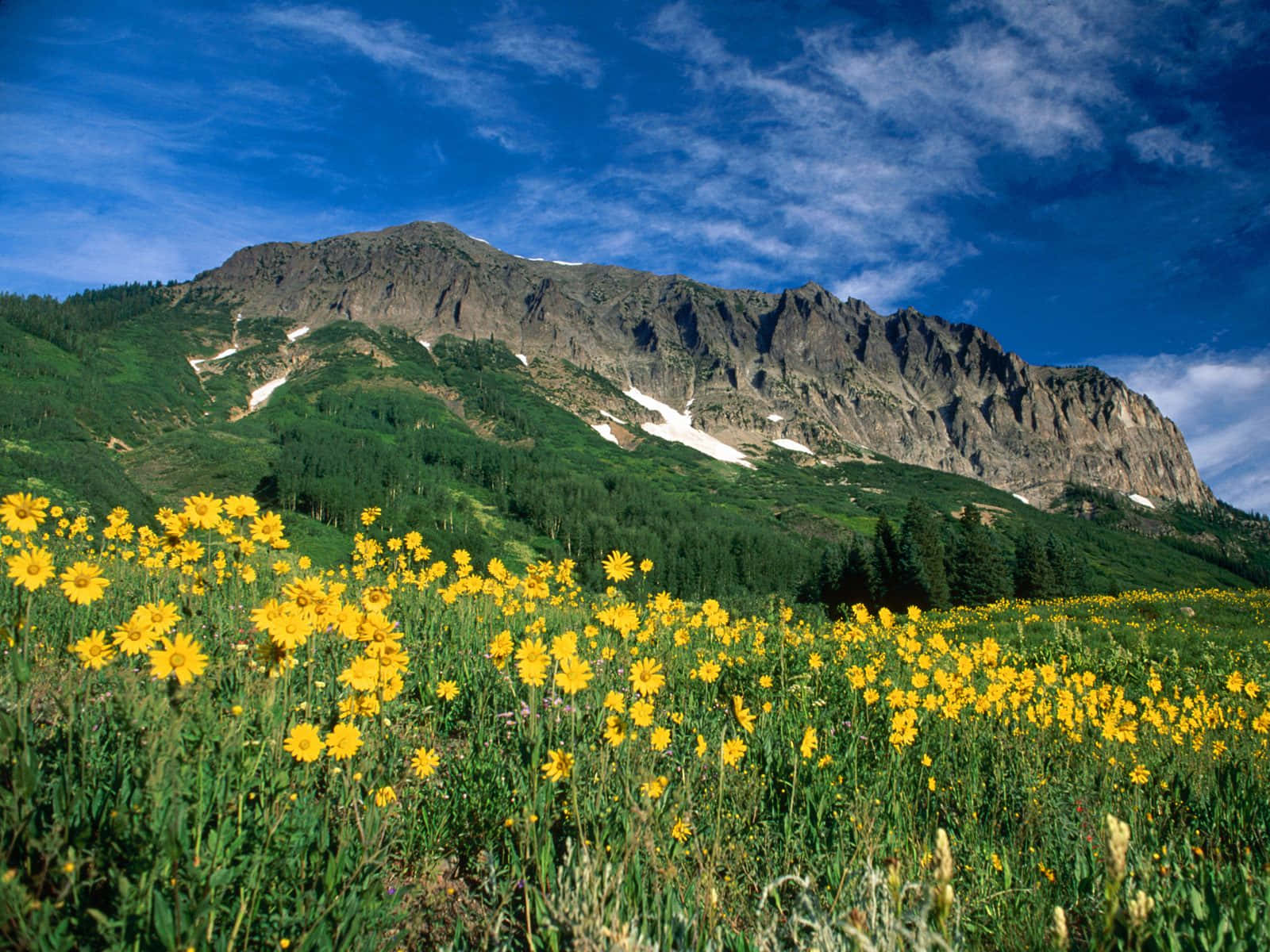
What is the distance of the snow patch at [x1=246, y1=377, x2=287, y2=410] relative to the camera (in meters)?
163

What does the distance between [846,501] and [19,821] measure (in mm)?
182379

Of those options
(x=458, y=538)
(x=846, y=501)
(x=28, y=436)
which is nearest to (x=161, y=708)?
(x=458, y=538)

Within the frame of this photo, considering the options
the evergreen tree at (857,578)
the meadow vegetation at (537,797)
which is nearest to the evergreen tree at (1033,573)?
the evergreen tree at (857,578)

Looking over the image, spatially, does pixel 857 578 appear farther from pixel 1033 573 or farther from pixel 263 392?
pixel 263 392

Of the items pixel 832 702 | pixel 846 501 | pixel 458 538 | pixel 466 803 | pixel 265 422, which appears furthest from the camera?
pixel 846 501

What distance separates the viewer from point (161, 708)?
2.11 metres

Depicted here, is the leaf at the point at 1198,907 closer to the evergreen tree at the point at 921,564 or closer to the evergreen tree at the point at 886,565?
the evergreen tree at the point at 921,564

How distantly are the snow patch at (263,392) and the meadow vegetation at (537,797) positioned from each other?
186022 millimetres

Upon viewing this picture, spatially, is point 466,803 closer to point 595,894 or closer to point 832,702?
point 595,894

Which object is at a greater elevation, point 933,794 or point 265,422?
point 265,422

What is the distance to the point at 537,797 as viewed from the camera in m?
2.98

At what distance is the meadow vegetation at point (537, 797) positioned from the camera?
2.05 metres

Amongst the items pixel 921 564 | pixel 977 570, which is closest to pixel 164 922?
pixel 921 564

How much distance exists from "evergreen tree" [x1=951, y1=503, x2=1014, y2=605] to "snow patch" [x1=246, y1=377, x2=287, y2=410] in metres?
172
